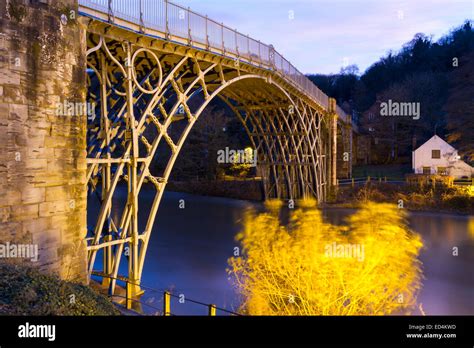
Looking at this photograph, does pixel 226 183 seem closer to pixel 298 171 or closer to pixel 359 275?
pixel 298 171

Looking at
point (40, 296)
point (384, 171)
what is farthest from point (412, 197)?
point (40, 296)

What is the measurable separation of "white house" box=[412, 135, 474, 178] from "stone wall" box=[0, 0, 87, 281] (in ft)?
121

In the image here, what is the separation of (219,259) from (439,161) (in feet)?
96.6

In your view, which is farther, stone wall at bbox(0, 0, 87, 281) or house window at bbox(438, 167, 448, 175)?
house window at bbox(438, 167, 448, 175)

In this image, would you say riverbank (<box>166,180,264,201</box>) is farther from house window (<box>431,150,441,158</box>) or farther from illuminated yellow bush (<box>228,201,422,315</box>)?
illuminated yellow bush (<box>228,201,422,315</box>)

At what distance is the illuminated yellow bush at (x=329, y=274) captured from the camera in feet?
36.8

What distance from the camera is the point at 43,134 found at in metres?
8.77

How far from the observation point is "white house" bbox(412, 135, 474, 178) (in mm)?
40188

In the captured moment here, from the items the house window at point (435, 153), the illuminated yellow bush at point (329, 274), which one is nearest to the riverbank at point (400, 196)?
the house window at point (435, 153)

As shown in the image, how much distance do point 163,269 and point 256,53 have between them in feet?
33.9

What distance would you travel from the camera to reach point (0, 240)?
795cm

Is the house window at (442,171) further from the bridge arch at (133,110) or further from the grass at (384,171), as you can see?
the bridge arch at (133,110)

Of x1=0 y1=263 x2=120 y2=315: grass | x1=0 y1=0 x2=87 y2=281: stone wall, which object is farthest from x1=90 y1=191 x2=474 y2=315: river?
x1=0 y1=0 x2=87 y2=281: stone wall
